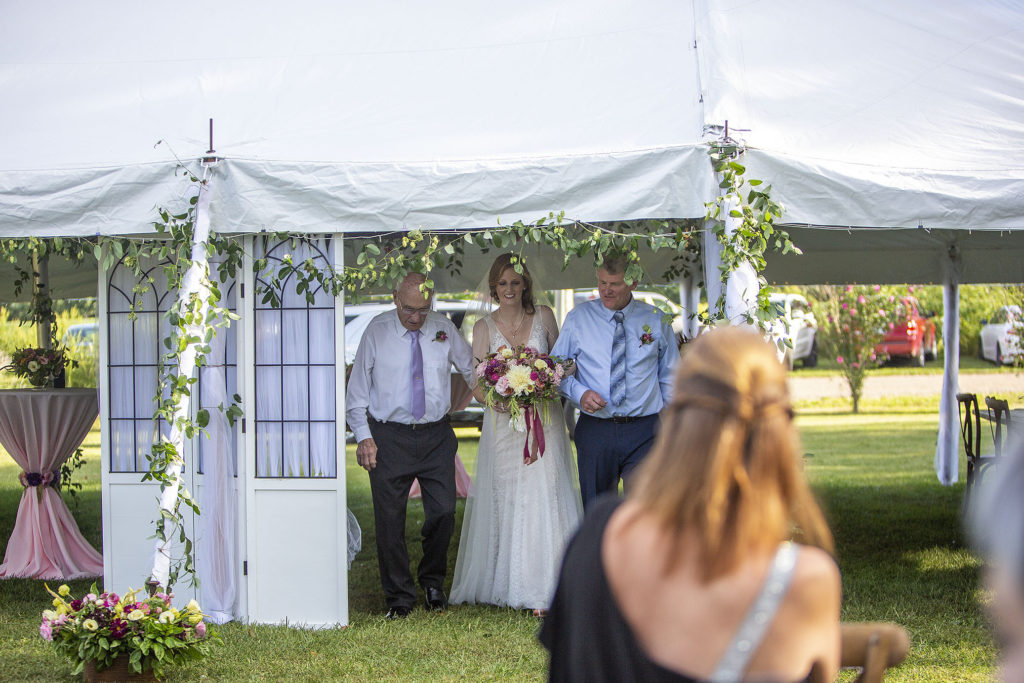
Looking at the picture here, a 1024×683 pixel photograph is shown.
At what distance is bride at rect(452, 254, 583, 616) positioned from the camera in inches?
239

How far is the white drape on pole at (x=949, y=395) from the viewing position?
34.2 ft

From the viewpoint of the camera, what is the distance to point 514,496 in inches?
243

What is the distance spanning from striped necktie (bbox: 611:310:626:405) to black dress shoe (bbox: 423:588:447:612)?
1600mm

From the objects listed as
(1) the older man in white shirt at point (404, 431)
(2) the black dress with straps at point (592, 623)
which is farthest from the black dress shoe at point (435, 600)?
(2) the black dress with straps at point (592, 623)

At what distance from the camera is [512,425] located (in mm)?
5855

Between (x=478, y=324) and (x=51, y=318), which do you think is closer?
(x=478, y=324)

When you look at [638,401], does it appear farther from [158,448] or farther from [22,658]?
[22,658]

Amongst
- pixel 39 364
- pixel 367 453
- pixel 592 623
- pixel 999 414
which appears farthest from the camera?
pixel 39 364

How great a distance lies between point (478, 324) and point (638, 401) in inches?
46.0

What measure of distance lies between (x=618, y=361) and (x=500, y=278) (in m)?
0.92

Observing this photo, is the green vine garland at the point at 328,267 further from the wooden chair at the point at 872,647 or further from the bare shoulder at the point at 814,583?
the bare shoulder at the point at 814,583

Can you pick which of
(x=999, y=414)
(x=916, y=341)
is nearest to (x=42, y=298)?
(x=999, y=414)

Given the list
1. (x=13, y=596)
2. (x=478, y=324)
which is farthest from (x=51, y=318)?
(x=478, y=324)

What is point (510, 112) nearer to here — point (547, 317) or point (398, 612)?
point (547, 317)
